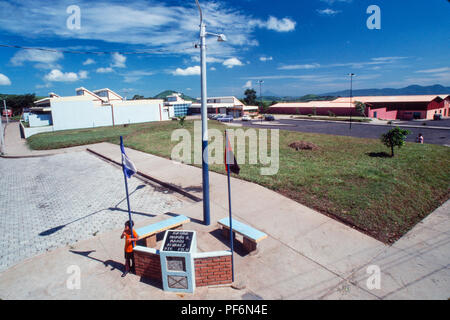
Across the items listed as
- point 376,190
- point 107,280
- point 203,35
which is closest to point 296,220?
point 376,190

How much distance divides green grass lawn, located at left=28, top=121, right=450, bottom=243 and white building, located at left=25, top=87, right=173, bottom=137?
1004 inches

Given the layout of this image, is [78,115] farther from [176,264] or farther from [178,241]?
[176,264]

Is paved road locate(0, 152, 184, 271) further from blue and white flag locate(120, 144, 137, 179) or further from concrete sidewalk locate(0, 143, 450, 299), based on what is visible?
blue and white flag locate(120, 144, 137, 179)

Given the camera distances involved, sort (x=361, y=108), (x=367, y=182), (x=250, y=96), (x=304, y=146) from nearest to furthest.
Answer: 1. (x=367, y=182)
2. (x=304, y=146)
3. (x=361, y=108)
4. (x=250, y=96)

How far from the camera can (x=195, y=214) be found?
8273 mm

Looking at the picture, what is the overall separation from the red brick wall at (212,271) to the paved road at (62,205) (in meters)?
3.75

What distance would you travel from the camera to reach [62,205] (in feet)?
31.3

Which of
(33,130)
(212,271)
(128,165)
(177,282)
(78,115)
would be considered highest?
(78,115)

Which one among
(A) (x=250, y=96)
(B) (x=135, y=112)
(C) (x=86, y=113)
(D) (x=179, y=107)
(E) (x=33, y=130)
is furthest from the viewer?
(A) (x=250, y=96)

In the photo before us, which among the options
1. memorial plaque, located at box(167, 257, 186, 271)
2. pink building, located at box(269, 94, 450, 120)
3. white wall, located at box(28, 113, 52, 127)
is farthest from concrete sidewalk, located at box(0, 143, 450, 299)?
pink building, located at box(269, 94, 450, 120)

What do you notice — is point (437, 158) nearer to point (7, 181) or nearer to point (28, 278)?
point (28, 278)

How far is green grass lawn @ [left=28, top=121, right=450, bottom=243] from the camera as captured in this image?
7930 millimetres

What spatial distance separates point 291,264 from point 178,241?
2542 mm

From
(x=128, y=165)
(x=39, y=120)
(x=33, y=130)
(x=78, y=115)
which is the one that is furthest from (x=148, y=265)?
(x=39, y=120)
